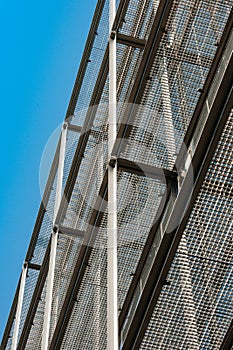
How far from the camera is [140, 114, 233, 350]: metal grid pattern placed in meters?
6.95

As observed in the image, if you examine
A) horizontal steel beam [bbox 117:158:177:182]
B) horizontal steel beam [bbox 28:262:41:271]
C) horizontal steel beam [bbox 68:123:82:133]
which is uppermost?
horizontal steel beam [bbox 117:158:177:182]

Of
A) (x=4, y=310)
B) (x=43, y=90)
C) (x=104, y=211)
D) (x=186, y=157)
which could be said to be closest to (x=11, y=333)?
(x=4, y=310)

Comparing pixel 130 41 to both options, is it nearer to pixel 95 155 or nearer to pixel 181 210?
pixel 95 155

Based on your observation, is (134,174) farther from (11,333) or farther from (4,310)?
(4,310)

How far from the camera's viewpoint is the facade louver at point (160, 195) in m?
7.04

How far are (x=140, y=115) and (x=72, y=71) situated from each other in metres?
17.5

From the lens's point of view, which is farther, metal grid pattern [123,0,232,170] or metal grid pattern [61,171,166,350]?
metal grid pattern [61,171,166,350]

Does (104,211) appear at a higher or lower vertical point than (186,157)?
lower

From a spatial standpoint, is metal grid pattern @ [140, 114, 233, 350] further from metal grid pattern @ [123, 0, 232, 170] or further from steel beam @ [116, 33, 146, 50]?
steel beam @ [116, 33, 146, 50]

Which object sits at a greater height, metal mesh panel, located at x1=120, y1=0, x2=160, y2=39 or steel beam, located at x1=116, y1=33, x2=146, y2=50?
metal mesh panel, located at x1=120, y1=0, x2=160, y2=39

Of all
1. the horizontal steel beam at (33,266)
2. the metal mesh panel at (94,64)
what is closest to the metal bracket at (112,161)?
the metal mesh panel at (94,64)

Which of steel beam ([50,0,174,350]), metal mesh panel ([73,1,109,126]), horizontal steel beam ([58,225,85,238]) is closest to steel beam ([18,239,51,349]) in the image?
horizontal steel beam ([58,225,85,238])

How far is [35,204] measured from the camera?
24.0m

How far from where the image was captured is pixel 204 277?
738cm
